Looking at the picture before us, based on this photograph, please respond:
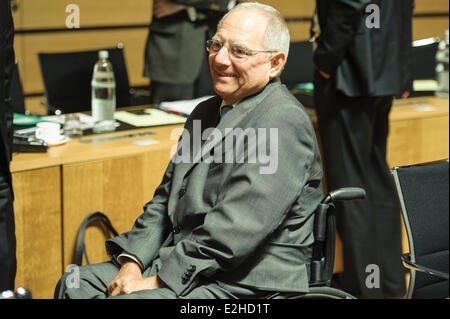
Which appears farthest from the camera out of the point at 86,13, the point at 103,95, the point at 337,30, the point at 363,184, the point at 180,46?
the point at 86,13

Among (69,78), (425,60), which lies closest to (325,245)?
(69,78)

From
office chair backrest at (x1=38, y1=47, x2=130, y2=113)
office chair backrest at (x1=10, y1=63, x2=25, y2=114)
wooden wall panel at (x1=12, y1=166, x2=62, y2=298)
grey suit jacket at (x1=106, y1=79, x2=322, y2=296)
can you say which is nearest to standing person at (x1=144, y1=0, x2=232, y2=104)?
office chair backrest at (x1=38, y1=47, x2=130, y2=113)

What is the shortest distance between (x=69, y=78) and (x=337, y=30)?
1429mm

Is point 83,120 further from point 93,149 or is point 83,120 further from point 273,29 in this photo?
point 273,29

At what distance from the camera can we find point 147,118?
2.97m

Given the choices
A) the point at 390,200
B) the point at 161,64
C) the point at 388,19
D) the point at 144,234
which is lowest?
the point at 390,200

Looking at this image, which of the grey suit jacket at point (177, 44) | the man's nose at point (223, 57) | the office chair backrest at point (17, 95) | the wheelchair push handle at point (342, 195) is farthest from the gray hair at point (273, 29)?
the grey suit jacket at point (177, 44)

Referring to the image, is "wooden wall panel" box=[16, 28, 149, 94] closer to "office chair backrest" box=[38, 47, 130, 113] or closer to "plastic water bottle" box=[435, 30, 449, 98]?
"office chair backrest" box=[38, 47, 130, 113]

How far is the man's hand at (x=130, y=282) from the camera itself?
1790 mm

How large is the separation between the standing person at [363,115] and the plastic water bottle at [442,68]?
0.70m

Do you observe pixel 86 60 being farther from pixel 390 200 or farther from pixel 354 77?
pixel 390 200

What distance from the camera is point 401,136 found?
322 cm
